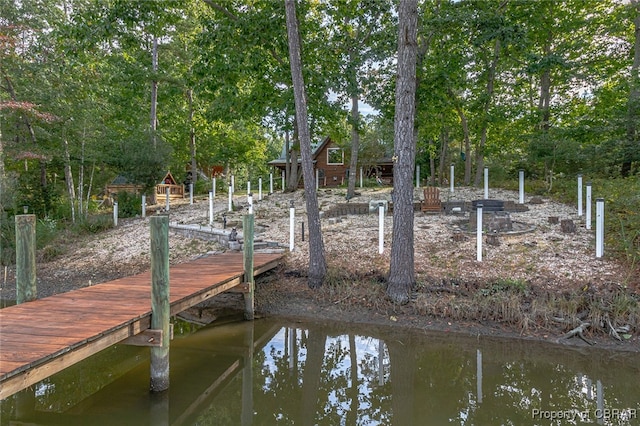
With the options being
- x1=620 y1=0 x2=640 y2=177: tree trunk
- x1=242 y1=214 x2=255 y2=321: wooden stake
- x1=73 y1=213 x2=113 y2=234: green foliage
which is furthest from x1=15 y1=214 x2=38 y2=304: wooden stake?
x1=620 y1=0 x2=640 y2=177: tree trunk

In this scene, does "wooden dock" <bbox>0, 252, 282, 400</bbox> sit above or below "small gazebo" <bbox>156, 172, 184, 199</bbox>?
below

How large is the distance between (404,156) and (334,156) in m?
18.9

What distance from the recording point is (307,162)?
283 inches

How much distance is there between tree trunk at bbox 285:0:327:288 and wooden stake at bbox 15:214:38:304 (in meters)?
4.12

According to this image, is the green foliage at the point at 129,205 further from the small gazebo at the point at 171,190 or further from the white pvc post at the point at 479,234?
the white pvc post at the point at 479,234

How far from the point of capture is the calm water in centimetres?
382

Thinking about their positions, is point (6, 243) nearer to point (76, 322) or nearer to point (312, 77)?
point (76, 322)

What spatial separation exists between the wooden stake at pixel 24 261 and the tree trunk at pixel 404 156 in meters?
5.12

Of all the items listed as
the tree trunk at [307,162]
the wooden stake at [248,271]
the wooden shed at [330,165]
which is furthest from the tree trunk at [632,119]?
the wooden shed at [330,165]

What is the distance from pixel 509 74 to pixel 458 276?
13992 mm

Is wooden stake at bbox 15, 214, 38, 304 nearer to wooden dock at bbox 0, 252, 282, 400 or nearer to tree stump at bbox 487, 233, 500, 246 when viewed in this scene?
wooden dock at bbox 0, 252, 282, 400

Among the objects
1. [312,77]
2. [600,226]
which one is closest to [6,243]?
[312,77]

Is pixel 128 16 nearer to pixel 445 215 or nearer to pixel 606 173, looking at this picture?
pixel 445 215

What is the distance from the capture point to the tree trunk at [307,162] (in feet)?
23.2
